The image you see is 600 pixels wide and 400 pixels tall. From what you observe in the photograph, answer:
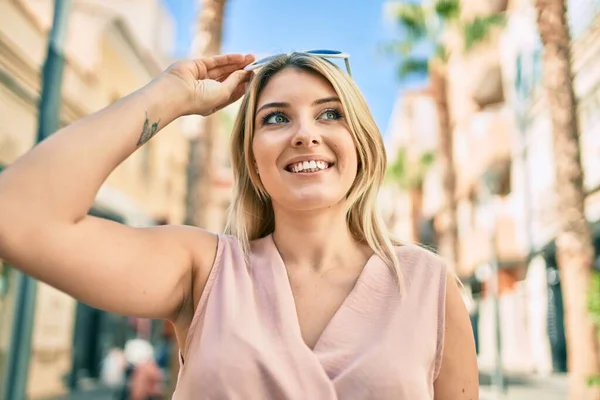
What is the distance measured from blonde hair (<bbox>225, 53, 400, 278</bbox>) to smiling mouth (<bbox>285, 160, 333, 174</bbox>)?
14cm

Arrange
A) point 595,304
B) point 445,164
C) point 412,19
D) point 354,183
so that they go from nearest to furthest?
point 354,183 → point 595,304 → point 412,19 → point 445,164

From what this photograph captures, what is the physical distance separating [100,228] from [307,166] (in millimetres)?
551

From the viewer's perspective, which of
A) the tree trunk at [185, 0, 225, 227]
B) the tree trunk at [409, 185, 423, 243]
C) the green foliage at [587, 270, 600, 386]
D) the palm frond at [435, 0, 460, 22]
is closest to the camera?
the green foliage at [587, 270, 600, 386]

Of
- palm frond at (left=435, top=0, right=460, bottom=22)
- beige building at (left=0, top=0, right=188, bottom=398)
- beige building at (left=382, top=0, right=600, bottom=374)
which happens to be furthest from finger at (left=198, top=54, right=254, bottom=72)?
palm frond at (left=435, top=0, right=460, bottom=22)

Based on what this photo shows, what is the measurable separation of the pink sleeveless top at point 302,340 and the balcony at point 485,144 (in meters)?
22.2

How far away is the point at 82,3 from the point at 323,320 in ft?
53.4

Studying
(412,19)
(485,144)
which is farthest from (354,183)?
(485,144)

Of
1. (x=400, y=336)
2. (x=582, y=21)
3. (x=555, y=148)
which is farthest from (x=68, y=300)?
(x=400, y=336)

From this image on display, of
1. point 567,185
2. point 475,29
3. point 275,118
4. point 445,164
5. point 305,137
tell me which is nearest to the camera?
point 305,137

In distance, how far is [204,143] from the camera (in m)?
11.4

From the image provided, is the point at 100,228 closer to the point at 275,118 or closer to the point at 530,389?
the point at 275,118

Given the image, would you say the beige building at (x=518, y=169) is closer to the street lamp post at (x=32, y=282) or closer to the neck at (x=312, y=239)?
the street lamp post at (x=32, y=282)

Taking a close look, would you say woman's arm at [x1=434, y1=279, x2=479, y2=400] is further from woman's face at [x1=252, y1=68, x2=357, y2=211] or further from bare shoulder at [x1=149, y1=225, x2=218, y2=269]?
bare shoulder at [x1=149, y1=225, x2=218, y2=269]

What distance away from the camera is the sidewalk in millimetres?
14266
